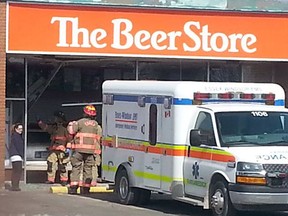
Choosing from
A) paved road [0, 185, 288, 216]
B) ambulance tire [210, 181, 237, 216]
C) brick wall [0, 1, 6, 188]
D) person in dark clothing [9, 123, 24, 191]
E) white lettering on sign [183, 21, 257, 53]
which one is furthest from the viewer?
white lettering on sign [183, 21, 257, 53]

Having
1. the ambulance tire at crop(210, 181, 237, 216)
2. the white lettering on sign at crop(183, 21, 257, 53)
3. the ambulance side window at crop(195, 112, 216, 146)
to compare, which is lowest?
the ambulance tire at crop(210, 181, 237, 216)

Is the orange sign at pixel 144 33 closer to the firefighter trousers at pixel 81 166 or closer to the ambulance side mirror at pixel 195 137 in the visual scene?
the firefighter trousers at pixel 81 166

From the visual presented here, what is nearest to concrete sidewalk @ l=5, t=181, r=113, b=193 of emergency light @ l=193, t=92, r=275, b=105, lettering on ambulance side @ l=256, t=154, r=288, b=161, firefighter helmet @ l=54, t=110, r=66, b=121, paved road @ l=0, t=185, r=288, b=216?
paved road @ l=0, t=185, r=288, b=216

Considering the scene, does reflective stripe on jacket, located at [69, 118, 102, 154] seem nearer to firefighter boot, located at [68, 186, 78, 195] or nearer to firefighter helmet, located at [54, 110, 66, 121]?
firefighter boot, located at [68, 186, 78, 195]

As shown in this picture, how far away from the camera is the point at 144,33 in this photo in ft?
69.2

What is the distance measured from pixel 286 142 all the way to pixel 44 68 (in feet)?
29.6

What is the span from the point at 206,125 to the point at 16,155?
6.39 m

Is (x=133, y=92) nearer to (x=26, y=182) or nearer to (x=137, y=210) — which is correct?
(x=137, y=210)

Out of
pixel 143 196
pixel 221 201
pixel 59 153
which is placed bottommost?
pixel 143 196

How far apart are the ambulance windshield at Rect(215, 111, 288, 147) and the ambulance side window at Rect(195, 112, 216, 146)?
6.1 inches

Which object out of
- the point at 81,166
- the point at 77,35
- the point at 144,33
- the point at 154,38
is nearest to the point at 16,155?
the point at 81,166

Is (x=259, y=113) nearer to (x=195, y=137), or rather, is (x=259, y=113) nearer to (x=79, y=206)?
(x=195, y=137)

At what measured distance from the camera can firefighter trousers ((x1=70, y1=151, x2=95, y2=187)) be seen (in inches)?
748

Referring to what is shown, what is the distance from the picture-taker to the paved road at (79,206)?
15570 millimetres
